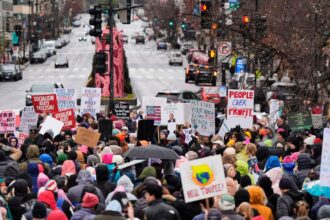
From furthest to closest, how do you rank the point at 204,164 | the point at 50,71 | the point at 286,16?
1. the point at 50,71
2. the point at 286,16
3. the point at 204,164

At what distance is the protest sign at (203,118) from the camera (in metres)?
21.9

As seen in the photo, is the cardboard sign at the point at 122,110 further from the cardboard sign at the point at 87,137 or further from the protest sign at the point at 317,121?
the cardboard sign at the point at 87,137

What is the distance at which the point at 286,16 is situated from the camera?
1409 inches

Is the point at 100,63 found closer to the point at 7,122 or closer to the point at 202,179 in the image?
the point at 7,122

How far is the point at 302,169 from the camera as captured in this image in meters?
15.0

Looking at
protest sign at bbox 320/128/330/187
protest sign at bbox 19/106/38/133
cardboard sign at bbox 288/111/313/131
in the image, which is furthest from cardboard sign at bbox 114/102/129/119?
protest sign at bbox 320/128/330/187

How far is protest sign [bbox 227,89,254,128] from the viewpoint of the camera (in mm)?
23375

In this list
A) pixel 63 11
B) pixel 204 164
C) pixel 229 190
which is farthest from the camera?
pixel 63 11

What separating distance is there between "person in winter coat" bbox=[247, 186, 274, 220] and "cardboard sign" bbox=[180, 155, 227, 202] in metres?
0.36

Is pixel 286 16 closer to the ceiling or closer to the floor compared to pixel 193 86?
closer to the ceiling

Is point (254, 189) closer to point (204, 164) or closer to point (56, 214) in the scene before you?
point (204, 164)

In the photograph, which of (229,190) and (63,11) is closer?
(229,190)

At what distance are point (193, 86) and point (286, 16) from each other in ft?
111

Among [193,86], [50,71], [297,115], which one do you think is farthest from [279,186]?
[50,71]
